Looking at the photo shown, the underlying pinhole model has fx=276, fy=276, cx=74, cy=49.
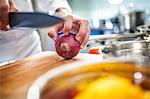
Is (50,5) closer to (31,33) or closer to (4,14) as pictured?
(31,33)

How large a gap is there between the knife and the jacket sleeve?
0.47 m

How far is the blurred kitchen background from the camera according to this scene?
Answer: 2451 mm

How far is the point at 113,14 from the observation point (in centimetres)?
312

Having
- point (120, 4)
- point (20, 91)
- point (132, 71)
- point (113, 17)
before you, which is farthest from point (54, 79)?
point (120, 4)

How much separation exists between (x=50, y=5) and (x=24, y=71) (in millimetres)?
608

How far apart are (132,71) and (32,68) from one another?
306mm

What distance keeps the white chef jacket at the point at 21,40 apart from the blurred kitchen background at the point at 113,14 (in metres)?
1.18

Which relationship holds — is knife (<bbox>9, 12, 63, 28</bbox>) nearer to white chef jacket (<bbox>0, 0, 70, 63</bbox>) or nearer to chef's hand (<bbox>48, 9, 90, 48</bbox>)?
chef's hand (<bbox>48, 9, 90, 48</bbox>)

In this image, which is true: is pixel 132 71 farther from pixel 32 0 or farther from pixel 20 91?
pixel 32 0

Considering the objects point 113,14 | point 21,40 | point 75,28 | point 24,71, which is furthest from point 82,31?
point 113,14

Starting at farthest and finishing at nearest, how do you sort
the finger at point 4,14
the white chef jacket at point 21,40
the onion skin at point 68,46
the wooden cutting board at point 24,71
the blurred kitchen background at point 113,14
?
1. the blurred kitchen background at point 113,14
2. the white chef jacket at point 21,40
3. the onion skin at point 68,46
4. the finger at point 4,14
5. the wooden cutting board at point 24,71

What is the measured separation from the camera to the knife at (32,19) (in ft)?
2.23

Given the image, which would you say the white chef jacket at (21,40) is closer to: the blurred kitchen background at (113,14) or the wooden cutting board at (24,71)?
the wooden cutting board at (24,71)

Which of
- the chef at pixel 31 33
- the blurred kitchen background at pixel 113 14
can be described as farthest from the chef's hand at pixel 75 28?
the blurred kitchen background at pixel 113 14
